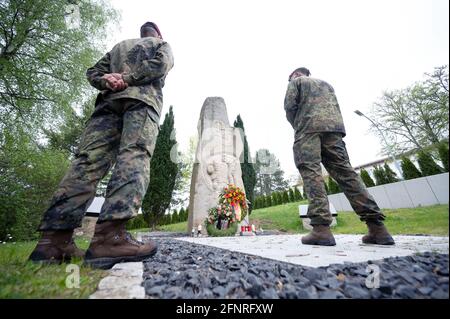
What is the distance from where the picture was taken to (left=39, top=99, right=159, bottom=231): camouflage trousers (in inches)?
62.8

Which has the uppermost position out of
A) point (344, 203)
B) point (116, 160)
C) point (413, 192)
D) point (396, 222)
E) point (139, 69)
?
point (139, 69)

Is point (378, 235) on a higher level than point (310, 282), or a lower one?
higher

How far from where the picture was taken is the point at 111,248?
151 centimetres

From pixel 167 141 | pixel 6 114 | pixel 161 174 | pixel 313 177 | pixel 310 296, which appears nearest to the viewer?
pixel 310 296

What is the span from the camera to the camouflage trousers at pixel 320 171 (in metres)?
2.48

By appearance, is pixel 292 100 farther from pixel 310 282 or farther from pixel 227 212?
pixel 227 212

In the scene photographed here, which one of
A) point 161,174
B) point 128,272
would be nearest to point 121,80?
point 128,272

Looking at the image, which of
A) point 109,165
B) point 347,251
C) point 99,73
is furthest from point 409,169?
point 99,73

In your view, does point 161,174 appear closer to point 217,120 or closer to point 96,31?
point 217,120

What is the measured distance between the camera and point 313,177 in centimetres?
266

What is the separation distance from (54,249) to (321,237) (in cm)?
247

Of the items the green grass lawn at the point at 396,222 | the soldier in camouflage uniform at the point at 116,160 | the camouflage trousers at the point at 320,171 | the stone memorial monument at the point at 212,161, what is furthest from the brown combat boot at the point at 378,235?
the stone memorial monument at the point at 212,161

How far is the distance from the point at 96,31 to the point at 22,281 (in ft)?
28.2

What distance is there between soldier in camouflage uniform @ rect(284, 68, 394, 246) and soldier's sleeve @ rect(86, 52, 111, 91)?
7.44 ft
